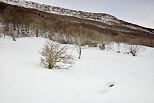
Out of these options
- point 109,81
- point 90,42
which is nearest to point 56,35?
point 90,42

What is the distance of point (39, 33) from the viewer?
44562mm

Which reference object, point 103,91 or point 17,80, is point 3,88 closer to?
point 17,80

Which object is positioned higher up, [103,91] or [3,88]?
[3,88]

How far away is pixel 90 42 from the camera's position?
34.9 metres

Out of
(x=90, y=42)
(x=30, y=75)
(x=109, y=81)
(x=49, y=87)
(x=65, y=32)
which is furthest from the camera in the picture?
(x=65, y=32)

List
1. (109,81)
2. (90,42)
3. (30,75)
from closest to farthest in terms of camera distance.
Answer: (30,75), (109,81), (90,42)

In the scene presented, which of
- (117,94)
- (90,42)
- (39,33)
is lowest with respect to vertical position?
(117,94)

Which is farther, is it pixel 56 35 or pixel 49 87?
pixel 56 35

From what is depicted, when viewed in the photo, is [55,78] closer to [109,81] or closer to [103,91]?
[103,91]

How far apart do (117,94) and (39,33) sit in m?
41.9

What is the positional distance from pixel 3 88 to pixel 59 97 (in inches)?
81.4

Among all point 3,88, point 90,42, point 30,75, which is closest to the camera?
point 3,88

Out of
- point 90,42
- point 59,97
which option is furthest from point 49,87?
point 90,42

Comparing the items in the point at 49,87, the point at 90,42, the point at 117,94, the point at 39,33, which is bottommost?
the point at 117,94
